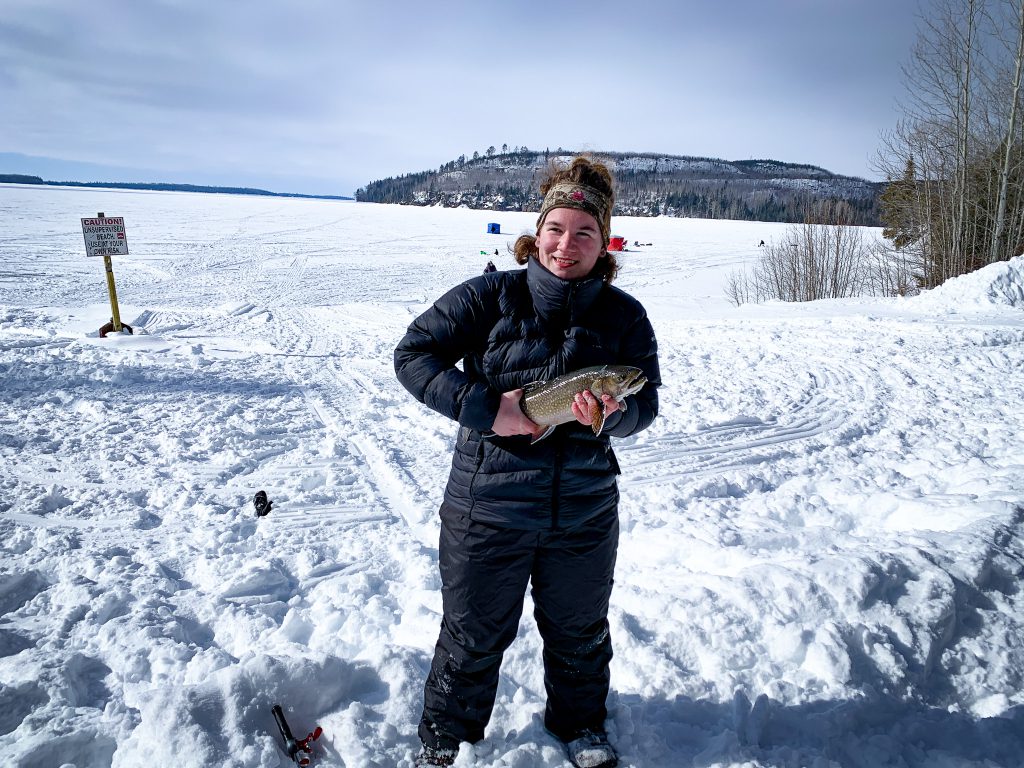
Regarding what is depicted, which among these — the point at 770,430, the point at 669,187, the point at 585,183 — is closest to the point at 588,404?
the point at 585,183

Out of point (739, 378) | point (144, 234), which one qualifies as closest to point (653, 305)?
point (739, 378)

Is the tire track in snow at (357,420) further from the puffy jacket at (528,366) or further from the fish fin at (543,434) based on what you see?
the fish fin at (543,434)

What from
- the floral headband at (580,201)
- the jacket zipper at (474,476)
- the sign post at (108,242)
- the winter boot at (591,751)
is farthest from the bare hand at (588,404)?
the sign post at (108,242)

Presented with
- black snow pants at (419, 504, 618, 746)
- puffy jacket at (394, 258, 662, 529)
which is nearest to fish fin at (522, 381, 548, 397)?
puffy jacket at (394, 258, 662, 529)

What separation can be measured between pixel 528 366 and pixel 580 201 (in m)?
0.65

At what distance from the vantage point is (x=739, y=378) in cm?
844

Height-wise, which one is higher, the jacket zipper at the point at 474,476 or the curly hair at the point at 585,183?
the curly hair at the point at 585,183

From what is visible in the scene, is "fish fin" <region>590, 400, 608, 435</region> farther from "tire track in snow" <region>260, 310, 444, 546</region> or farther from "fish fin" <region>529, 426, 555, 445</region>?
"tire track in snow" <region>260, 310, 444, 546</region>

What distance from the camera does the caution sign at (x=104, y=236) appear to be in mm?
9766

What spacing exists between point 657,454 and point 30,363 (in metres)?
8.55

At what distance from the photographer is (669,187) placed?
12481 centimetres

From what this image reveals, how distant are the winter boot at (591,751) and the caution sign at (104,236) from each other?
10.9 meters

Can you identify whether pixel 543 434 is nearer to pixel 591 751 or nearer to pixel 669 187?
pixel 591 751

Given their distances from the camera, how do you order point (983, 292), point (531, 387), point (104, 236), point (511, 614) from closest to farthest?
point (531, 387), point (511, 614), point (104, 236), point (983, 292)
